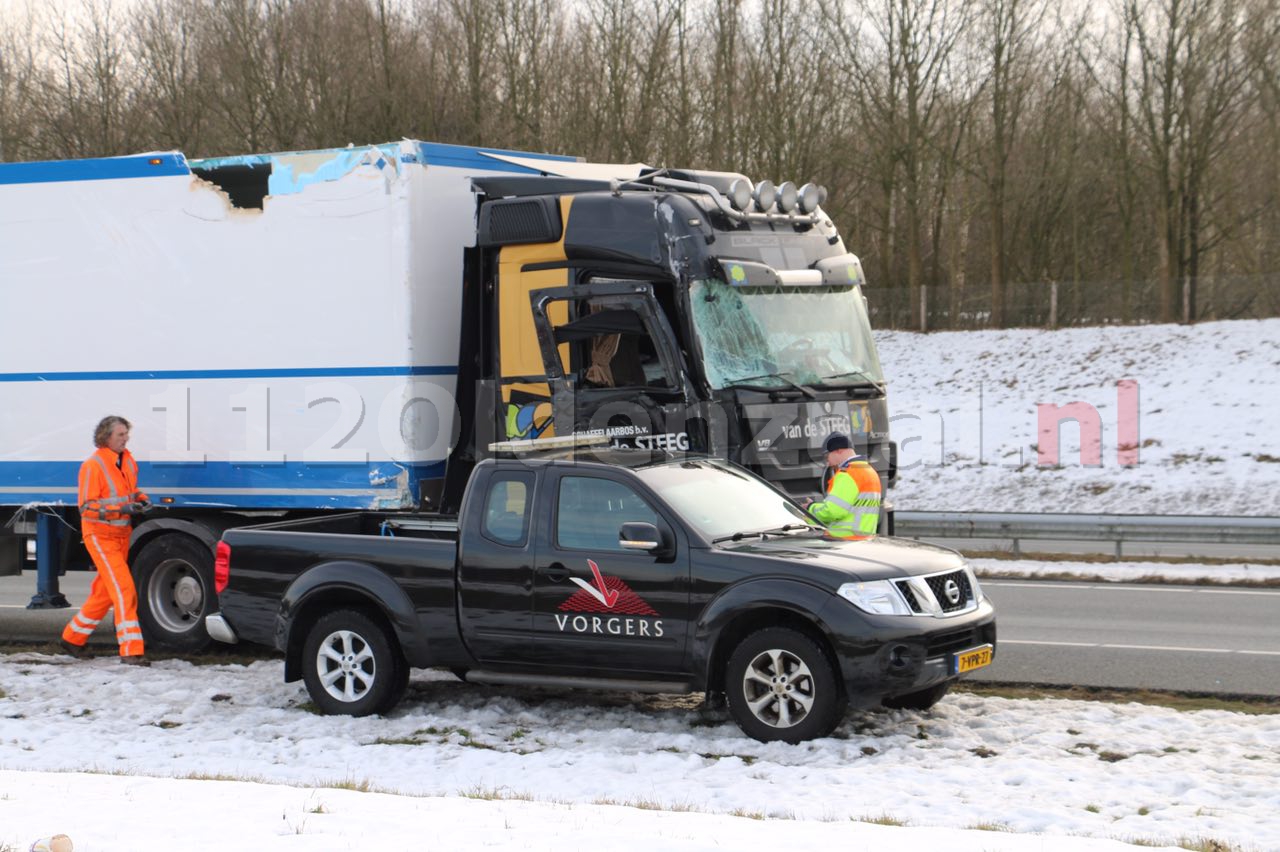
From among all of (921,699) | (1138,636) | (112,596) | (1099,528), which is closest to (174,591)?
(112,596)

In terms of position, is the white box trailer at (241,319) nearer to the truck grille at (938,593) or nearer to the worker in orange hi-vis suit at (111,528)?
the worker in orange hi-vis suit at (111,528)

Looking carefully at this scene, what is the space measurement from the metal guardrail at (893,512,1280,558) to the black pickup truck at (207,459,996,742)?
30.9ft

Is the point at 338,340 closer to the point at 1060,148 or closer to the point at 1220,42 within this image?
the point at 1220,42

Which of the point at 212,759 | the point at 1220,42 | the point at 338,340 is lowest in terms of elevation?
the point at 212,759

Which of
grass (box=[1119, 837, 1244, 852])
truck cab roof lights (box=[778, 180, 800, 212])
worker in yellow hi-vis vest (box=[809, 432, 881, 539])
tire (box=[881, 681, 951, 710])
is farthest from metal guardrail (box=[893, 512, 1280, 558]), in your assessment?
grass (box=[1119, 837, 1244, 852])

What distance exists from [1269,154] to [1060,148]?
622 cm

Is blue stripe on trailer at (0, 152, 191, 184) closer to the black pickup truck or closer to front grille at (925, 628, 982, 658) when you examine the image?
the black pickup truck

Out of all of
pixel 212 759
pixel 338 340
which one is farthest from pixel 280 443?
pixel 212 759

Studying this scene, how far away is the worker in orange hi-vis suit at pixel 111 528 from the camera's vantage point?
1136 cm

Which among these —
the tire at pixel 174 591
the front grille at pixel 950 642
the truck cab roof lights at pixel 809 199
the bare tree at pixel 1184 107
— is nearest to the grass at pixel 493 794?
the front grille at pixel 950 642

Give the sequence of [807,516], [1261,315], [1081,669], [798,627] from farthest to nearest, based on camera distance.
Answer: [1261,315] < [1081,669] < [807,516] < [798,627]

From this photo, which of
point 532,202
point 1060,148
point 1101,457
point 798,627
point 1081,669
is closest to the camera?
point 798,627

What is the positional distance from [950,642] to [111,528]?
6.82 metres

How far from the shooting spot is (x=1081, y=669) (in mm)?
10422
